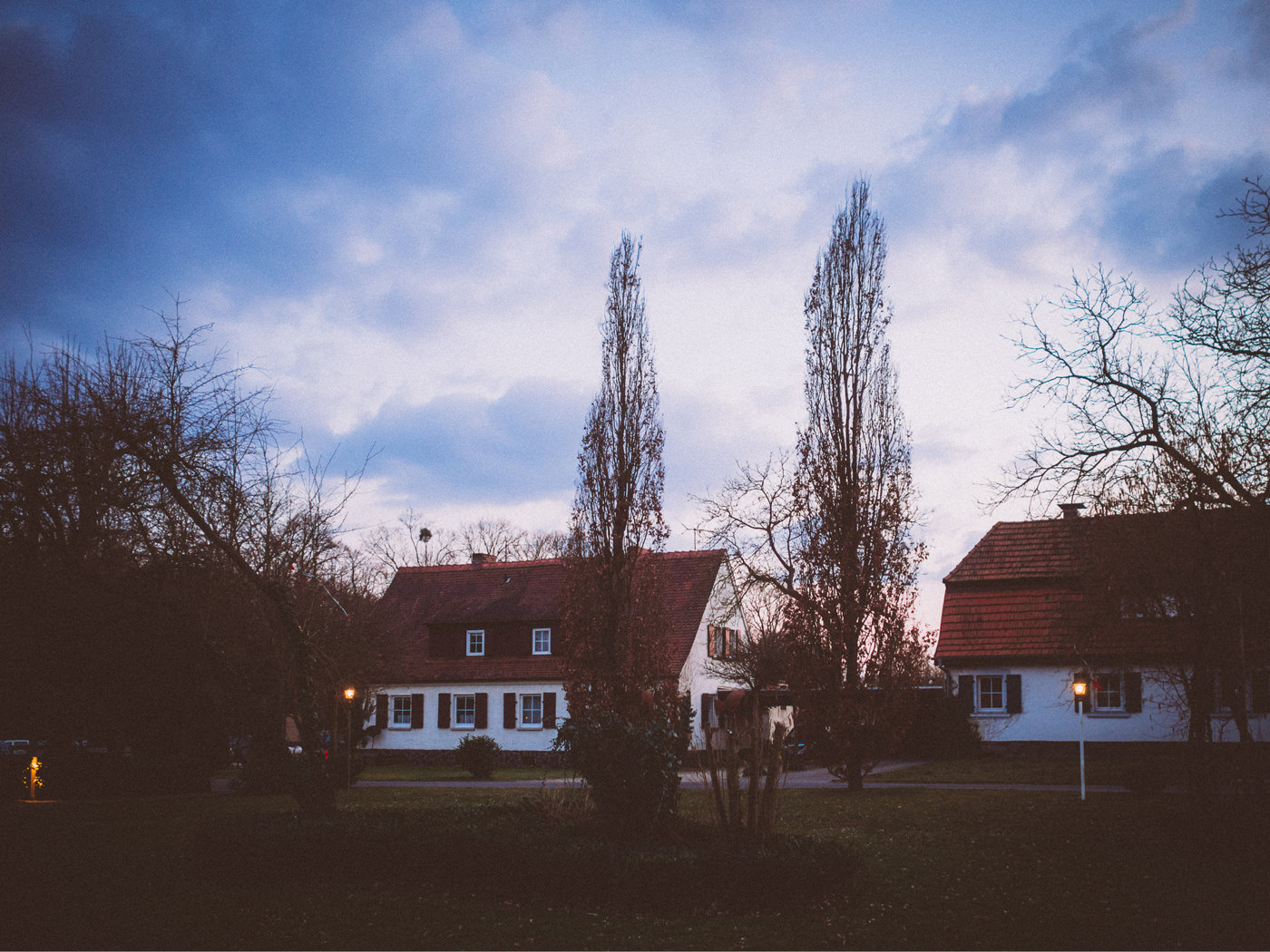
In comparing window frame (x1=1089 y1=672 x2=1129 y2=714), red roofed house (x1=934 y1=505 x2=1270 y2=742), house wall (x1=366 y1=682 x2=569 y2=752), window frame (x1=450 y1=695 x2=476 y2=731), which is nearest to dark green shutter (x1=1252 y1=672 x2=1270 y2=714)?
red roofed house (x1=934 y1=505 x2=1270 y2=742)

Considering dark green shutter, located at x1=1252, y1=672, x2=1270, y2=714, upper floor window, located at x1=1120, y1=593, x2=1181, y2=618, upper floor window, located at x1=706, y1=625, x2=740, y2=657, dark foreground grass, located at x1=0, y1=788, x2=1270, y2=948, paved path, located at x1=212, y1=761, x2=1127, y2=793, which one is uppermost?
upper floor window, located at x1=1120, y1=593, x2=1181, y2=618

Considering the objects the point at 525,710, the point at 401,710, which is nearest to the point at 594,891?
the point at 525,710

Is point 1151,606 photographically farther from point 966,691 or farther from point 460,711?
point 460,711

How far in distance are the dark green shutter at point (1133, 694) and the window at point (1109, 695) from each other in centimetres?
20

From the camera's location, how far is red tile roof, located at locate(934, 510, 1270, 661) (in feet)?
51.6

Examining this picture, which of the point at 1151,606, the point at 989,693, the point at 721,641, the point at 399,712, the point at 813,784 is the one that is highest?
the point at 1151,606

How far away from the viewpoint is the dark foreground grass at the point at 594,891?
8.25 m

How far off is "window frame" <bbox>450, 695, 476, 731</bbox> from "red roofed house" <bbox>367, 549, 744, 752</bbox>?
3 cm

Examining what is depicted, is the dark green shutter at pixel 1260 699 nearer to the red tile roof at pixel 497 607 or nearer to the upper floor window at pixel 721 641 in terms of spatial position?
the upper floor window at pixel 721 641

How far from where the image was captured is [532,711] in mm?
35656

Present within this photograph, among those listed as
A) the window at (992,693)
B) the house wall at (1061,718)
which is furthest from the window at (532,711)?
the window at (992,693)

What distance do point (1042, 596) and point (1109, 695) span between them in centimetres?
353

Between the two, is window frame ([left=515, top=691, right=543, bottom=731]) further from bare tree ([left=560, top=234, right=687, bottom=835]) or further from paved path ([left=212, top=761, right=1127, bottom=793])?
bare tree ([left=560, top=234, right=687, bottom=835])

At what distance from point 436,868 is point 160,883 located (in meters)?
3.17
